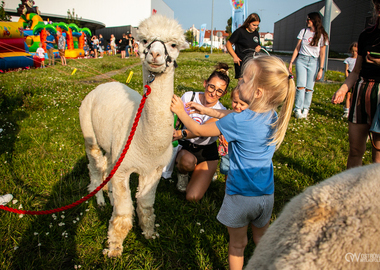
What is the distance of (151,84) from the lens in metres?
1.85

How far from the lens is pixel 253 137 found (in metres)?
1.67

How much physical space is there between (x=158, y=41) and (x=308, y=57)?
191 inches

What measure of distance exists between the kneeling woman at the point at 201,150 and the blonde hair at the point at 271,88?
1.20 meters

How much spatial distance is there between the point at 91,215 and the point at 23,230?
0.59 m

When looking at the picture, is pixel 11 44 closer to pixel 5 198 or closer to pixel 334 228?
pixel 5 198

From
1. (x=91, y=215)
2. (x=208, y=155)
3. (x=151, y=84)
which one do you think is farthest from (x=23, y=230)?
(x=208, y=155)

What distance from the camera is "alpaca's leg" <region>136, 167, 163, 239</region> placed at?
236 centimetres

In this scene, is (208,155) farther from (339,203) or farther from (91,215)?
(339,203)

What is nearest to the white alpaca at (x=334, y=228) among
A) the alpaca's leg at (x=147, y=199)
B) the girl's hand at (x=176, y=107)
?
the girl's hand at (x=176, y=107)

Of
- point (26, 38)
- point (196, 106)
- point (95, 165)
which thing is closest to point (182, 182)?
point (95, 165)

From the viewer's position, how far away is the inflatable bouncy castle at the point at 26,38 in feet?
34.5

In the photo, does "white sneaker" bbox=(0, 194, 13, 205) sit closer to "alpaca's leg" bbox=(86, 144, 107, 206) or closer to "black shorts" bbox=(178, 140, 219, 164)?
"alpaca's leg" bbox=(86, 144, 107, 206)

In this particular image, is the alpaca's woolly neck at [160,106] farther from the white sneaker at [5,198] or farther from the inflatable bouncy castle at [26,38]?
the inflatable bouncy castle at [26,38]

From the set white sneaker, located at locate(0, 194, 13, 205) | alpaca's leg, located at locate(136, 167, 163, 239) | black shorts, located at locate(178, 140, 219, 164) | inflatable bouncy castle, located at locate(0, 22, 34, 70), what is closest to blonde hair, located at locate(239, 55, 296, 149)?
alpaca's leg, located at locate(136, 167, 163, 239)
